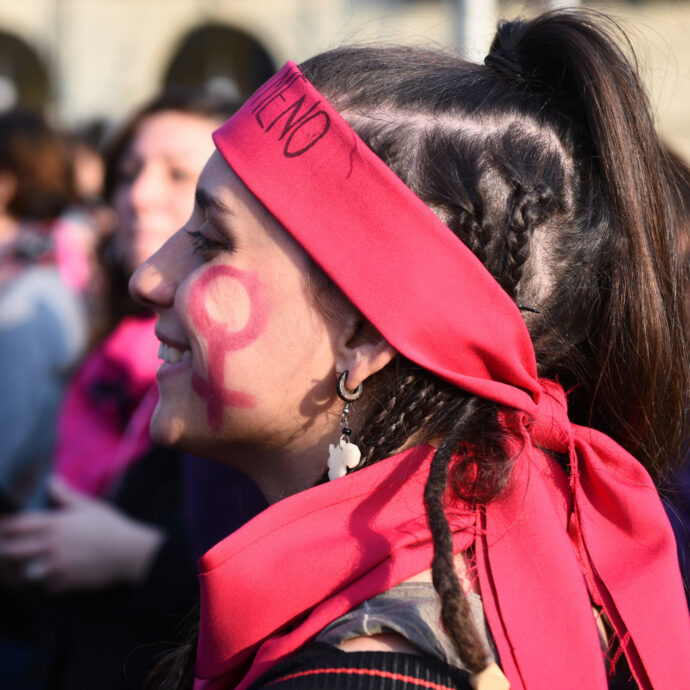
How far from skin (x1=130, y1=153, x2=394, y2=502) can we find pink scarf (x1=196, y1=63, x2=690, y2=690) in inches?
2.8

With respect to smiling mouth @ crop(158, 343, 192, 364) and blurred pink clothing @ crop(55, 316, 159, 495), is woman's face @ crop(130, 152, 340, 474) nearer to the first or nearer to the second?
smiling mouth @ crop(158, 343, 192, 364)

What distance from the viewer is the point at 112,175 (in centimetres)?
368

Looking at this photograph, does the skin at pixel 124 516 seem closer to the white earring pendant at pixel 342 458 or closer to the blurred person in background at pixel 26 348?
the blurred person in background at pixel 26 348

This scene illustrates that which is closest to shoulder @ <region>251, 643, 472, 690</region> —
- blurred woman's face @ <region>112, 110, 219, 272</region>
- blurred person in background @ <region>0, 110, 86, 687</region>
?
blurred person in background @ <region>0, 110, 86, 687</region>

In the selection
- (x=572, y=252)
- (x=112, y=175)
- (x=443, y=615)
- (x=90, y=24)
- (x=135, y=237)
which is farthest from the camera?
(x=90, y=24)

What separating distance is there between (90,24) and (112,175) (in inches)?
349

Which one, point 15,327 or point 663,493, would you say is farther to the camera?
point 15,327

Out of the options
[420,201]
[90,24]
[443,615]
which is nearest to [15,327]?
[420,201]

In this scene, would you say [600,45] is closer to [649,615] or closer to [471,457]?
[471,457]

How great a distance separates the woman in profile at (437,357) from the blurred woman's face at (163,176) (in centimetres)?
178

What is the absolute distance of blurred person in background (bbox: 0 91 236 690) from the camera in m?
2.51

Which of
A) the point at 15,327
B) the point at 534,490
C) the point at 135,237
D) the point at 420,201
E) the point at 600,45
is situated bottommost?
the point at 15,327

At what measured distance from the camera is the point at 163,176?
3451mm

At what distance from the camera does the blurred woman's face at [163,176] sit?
11.2 feet
